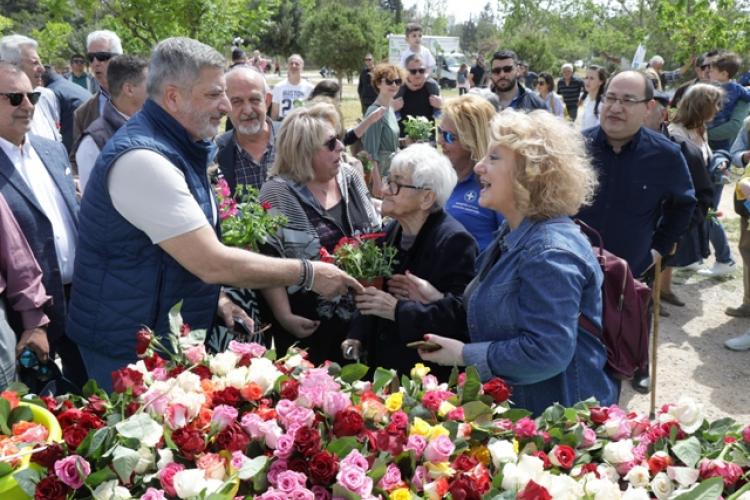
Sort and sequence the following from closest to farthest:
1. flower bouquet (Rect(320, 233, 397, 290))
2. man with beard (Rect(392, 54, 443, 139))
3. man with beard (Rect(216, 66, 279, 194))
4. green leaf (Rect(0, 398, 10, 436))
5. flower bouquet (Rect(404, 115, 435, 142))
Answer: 1. green leaf (Rect(0, 398, 10, 436))
2. flower bouquet (Rect(320, 233, 397, 290))
3. man with beard (Rect(216, 66, 279, 194))
4. flower bouquet (Rect(404, 115, 435, 142))
5. man with beard (Rect(392, 54, 443, 139))

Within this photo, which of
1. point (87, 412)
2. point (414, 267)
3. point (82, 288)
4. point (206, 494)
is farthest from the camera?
point (414, 267)

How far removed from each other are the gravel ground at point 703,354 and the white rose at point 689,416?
3.11 metres

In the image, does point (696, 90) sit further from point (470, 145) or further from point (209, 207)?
point (209, 207)

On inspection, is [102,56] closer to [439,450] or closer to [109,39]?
[109,39]

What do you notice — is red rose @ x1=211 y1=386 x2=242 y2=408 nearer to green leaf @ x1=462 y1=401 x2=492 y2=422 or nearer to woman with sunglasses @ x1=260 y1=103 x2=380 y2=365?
green leaf @ x1=462 y1=401 x2=492 y2=422

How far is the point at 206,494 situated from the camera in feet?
4.65

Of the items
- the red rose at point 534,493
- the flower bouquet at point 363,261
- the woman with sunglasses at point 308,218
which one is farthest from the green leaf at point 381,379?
the woman with sunglasses at point 308,218

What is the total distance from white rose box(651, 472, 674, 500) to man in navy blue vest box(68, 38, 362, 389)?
5.30 feet

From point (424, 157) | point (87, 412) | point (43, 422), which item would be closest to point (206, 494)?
point (87, 412)

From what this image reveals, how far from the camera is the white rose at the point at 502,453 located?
1.61 metres

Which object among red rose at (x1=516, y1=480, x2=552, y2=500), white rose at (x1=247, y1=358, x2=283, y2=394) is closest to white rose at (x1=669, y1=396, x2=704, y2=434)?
red rose at (x1=516, y1=480, x2=552, y2=500)

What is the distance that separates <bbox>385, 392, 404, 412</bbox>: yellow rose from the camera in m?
1.78

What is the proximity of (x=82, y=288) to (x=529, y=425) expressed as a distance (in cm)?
183

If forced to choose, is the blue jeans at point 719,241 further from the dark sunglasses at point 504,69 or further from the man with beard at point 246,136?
the man with beard at point 246,136
